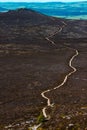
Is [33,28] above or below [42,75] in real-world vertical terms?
above

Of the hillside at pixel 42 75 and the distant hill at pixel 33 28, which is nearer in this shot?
the hillside at pixel 42 75

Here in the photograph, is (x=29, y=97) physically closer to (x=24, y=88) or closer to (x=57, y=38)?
(x=24, y=88)

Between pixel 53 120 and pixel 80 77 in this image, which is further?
pixel 80 77

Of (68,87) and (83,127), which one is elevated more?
(83,127)

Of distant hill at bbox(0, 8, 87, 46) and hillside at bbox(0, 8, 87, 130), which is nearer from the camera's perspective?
hillside at bbox(0, 8, 87, 130)

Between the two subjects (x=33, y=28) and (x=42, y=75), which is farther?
(x=33, y=28)

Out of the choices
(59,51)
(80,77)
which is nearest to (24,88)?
(80,77)

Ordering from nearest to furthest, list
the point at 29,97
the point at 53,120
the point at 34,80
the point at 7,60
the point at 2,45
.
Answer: the point at 53,120 → the point at 29,97 → the point at 34,80 → the point at 7,60 → the point at 2,45

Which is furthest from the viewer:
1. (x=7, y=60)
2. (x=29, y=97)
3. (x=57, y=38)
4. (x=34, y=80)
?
(x=57, y=38)
